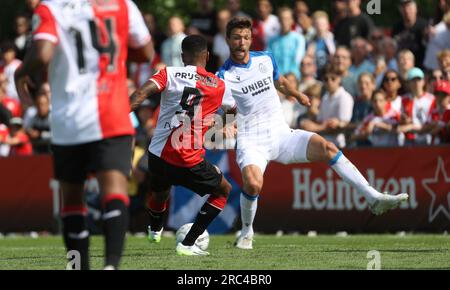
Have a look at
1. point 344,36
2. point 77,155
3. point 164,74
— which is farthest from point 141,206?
point 77,155

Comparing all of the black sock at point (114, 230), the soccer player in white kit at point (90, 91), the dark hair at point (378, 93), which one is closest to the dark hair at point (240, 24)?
the dark hair at point (378, 93)

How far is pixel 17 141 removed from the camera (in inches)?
739

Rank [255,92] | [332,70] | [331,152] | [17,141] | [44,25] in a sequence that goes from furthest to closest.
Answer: [17,141] < [332,70] < [255,92] < [331,152] < [44,25]

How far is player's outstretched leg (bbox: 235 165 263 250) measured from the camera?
12.3 metres

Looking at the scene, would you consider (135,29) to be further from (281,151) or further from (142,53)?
(281,151)

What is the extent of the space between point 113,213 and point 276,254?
403cm

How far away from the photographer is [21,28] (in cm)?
2270

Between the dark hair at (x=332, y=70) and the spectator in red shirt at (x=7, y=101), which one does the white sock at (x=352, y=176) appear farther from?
the spectator in red shirt at (x=7, y=101)

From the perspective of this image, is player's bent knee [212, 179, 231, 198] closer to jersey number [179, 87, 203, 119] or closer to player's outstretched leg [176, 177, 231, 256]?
player's outstretched leg [176, 177, 231, 256]

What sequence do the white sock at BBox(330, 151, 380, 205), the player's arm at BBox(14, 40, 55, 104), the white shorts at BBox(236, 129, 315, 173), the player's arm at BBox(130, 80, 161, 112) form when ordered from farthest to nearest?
the white shorts at BBox(236, 129, 315, 173)
the white sock at BBox(330, 151, 380, 205)
the player's arm at BBox(130, 80, 161, 112)
the player's arm at BBox(14, 40, 55, 104)

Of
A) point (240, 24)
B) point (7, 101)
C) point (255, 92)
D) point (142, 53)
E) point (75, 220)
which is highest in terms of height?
point (142, 53)

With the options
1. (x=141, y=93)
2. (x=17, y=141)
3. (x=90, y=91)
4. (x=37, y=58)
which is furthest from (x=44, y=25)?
(x=17, y=141)

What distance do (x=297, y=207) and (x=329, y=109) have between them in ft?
5.52

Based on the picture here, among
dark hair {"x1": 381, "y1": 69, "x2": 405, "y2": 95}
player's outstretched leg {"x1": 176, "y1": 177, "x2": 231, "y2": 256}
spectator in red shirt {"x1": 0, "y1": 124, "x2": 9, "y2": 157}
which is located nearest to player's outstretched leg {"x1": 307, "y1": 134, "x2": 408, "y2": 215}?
player's outstretched leg {"x1": 176, "y1": 177, "x2": 231, "y2": 256}
